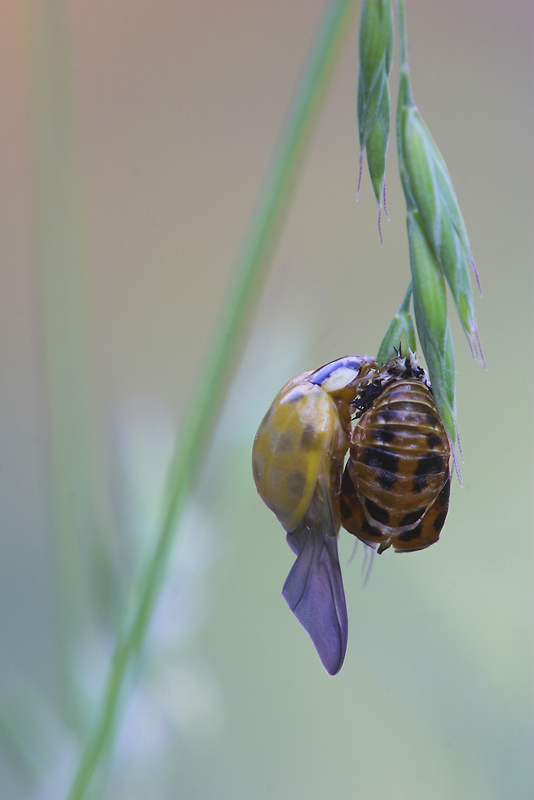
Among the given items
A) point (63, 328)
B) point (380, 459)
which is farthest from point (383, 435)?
point (63, 328)

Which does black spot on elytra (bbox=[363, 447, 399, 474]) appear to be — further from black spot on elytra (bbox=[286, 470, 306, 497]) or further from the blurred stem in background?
the blurred stem in background

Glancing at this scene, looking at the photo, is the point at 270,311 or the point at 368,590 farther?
the point at 368,590

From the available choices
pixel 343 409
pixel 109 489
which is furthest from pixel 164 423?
pixel 343 409

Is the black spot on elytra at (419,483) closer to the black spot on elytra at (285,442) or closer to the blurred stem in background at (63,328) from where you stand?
the black spot on elytra at (285,442)

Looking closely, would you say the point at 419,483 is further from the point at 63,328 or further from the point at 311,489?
the point at 63,328

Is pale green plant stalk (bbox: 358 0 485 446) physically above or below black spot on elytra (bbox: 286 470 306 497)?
above

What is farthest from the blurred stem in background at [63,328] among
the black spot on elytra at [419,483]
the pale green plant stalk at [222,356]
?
the black spot on elytra at [419,483]

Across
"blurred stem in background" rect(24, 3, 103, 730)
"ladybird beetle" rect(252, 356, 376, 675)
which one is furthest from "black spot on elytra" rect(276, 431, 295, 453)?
"blurred stem in background" rect(24, 3, 103, 730)

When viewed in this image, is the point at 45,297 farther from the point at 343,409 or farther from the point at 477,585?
the point at 477,585
